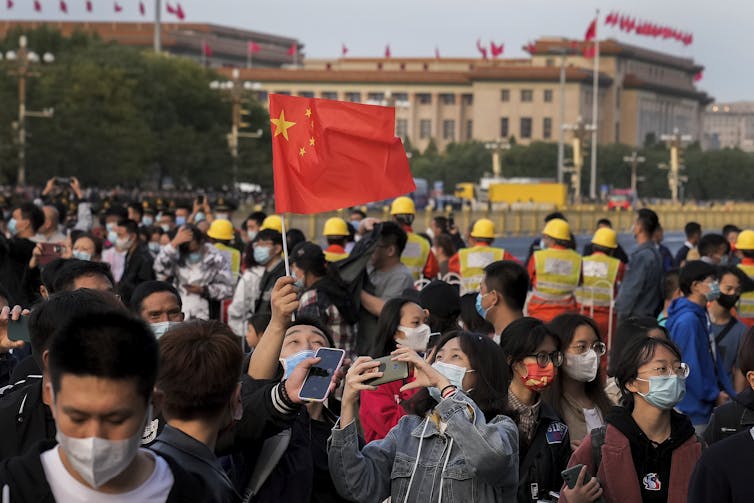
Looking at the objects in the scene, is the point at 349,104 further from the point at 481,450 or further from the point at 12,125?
the point at 12,125

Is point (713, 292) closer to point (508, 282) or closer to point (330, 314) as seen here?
point (508, 282)

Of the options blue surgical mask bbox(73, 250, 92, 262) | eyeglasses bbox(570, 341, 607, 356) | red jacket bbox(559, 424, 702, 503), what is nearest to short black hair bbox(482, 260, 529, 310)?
Answer: eyeglasses bbox(570, 341, 607, 356)

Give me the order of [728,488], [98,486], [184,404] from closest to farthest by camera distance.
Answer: [98,486] → [184,404] → [728,488]

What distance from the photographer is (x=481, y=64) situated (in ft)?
445

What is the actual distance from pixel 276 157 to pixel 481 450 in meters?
1.69

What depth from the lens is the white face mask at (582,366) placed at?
19.5ft

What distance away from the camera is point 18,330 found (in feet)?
17.2

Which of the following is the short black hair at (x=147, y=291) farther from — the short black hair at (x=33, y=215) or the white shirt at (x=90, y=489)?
the short black hair at (x=33, y=215)

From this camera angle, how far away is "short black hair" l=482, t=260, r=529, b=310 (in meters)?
7.63

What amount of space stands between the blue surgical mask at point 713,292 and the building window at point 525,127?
12159 centimetres

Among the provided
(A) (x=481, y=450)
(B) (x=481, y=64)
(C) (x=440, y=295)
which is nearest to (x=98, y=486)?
(A) (x=481, y=450)

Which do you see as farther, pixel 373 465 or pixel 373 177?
pixel 373 177

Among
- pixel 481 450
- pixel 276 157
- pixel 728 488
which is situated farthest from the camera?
pixel 276 157

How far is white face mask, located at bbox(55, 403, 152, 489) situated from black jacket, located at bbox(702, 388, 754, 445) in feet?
9.01
